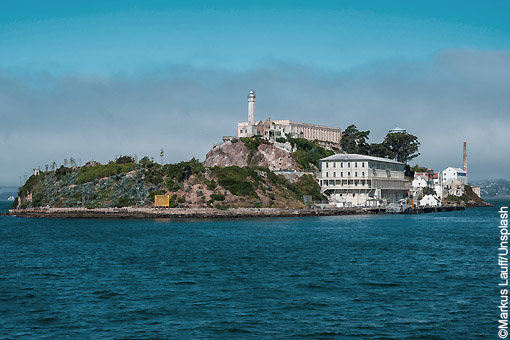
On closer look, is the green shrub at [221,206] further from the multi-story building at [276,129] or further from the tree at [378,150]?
the tree at [378,150]

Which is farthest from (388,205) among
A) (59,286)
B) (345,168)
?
(59,286)

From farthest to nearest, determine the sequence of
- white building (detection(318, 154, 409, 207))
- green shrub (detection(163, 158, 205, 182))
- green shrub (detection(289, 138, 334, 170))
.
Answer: green shrub (detection(289, 138, 334, 170)), white building (detection(318, 154, 409, 207)), green shrub (detection(163, 158, 205, 182))

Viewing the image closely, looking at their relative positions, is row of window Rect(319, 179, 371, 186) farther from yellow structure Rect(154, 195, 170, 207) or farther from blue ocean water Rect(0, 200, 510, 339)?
blue ocean water Rect(0, 200, 510, 339)

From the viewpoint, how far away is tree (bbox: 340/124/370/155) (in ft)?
584

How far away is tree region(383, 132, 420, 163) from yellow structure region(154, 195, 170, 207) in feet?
282

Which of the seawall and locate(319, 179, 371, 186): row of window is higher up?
locate(319, 179, 371, 186): row of window

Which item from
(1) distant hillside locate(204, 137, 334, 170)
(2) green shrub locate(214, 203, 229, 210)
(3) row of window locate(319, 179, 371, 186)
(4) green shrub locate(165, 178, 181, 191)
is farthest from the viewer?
(1) distant hillside locate(204, 137, 334, 170)

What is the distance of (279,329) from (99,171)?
115m

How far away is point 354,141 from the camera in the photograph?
180 m

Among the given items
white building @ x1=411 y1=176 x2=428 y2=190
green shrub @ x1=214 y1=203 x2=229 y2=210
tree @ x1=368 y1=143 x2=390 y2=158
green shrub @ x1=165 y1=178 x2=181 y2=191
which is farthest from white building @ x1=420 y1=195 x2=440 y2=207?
green shrub @ x1=165 y1=178 x2=181 y2=191

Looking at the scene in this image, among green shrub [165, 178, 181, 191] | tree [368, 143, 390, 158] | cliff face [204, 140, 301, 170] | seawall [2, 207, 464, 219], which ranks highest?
tree [368, 143, 390, 158]

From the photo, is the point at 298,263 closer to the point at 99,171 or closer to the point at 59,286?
the point at 59,286

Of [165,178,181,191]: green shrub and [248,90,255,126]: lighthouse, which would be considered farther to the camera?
[248,90,255,126]: lighthouse

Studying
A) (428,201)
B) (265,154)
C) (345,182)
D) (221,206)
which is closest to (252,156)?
(265,154)
